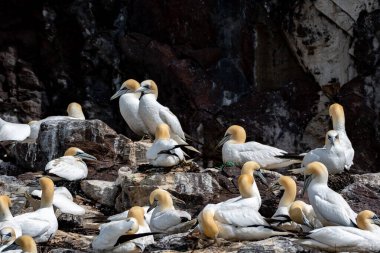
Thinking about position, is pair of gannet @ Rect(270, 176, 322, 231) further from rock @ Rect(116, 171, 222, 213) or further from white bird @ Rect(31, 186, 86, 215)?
white bird @ Rect(31, 186, 86, 215)

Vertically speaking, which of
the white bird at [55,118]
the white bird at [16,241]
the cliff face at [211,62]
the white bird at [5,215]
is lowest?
the white bird at [16,241]

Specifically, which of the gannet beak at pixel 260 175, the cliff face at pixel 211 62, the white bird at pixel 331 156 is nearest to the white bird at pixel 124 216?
the gannet beak at pixel 260 175

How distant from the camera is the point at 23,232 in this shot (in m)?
14.5

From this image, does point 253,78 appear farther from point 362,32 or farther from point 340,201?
point 340,201

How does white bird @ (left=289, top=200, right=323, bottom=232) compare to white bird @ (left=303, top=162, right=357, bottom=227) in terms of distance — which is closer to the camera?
white bird @ (left=303, top=162, right=357, bottom=227)

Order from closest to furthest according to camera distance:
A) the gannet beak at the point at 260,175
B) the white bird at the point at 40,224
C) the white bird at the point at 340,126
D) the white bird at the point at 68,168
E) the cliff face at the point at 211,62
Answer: the white bird at the point at 40,224 < the gannet beak at the point at 260,175 < the white bird at the point at 340,126 < the white bird at the point at 68,168 < the cliff face at the point at 211,62

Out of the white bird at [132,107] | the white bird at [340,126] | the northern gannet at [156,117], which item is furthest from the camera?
the white bird at [132,107]

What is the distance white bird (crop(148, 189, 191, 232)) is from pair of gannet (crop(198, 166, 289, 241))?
0.60 m

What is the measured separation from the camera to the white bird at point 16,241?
13438mm

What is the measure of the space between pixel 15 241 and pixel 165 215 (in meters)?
1.81

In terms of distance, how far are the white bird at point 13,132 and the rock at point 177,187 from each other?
11.5ft

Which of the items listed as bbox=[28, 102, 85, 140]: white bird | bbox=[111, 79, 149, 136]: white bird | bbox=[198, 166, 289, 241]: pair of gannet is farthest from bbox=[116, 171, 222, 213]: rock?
bbox=[28, 102, 85, 140]: white bird

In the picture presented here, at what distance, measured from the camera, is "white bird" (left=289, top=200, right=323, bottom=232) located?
14.1m

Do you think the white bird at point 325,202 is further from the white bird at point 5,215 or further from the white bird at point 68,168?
the white bird at point 68,168
